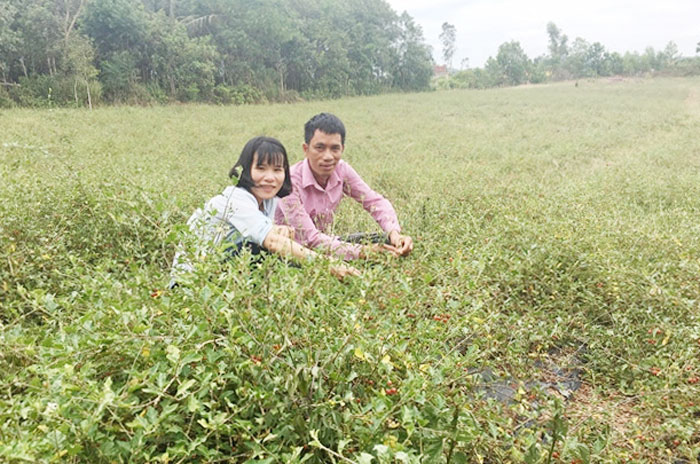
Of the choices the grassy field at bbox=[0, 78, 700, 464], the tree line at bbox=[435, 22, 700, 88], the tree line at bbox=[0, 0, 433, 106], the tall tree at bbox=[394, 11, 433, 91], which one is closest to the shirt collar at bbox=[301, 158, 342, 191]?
the grassy field at bbox=[0, 78, 700, 464]

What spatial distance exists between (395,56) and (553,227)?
4557 cm

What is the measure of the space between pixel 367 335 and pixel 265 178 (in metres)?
1.64

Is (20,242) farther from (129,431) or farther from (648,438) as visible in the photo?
(648,438)

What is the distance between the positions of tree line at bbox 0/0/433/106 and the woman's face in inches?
369

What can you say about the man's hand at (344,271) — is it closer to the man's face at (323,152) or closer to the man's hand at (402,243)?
the man's hand at (402,243)

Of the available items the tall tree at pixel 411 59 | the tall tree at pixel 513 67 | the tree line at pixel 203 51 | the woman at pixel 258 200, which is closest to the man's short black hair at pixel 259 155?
the woman at pixel 258 200

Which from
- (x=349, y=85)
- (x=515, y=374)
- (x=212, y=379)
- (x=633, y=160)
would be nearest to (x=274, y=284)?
(x=212, y=379)

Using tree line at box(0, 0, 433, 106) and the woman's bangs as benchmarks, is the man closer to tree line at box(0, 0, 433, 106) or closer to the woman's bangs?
the woman's bangs

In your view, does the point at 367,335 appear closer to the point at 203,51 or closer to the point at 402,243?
the point at 402,243

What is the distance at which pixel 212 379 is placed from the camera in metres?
1.43

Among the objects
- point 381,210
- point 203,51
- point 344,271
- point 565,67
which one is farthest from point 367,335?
point 565,67

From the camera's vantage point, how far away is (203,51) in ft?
84.0

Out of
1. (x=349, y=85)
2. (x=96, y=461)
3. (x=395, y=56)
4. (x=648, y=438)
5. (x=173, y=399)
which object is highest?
(x=395, y=56)

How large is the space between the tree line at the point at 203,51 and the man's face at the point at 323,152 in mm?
8969
